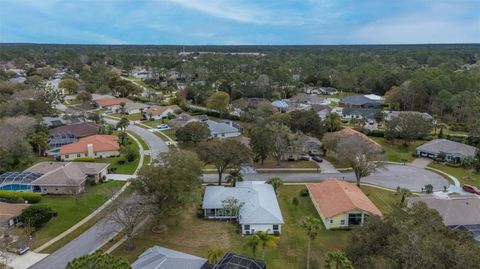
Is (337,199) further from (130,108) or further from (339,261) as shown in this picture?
(130,108)

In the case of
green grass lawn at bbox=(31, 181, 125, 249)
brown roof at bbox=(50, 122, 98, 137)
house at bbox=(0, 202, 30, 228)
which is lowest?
green grass lawn at bbox=(31, 181, 125, 249)

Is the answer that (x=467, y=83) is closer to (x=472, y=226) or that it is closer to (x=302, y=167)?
(x=302, y=167)

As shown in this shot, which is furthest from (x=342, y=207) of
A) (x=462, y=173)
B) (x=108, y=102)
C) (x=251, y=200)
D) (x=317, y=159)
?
(x=108, y=102)

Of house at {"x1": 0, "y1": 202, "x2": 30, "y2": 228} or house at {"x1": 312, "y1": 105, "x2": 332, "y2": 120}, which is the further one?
house at {"x1": 312, "y1": 105, "x2": 332, "y2": 120}

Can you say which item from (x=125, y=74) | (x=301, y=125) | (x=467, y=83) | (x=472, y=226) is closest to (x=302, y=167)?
(x=301, y=125)

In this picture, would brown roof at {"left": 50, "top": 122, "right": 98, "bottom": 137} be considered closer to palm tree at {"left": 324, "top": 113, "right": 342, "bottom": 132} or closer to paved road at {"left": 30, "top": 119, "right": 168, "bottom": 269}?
paved road at {"left": 30, "top": 119, "right": 168, "bottom": 269}

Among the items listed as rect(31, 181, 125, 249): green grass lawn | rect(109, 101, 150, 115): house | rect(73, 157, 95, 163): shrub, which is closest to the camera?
rect(31, 181, 125, 249): green grass lawn

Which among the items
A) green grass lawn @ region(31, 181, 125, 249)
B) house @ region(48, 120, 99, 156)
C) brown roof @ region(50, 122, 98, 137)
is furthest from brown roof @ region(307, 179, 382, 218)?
brown roof @ region(50, 122, 98, 137)

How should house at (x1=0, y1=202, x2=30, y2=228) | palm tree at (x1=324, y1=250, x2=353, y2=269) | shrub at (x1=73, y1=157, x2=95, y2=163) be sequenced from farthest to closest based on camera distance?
shrub at (x1=73, y1=157, x2=95, y2=163), house at (x1=0, y1=202, x2=30, y2=228), palm tree at (x1=324, y1=250, x2=353, y2=269)
